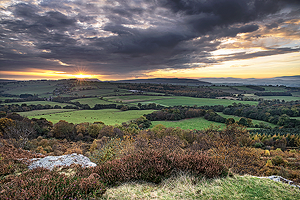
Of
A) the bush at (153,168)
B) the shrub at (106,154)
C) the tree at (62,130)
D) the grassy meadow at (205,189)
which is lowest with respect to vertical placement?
the tree at (62,130)

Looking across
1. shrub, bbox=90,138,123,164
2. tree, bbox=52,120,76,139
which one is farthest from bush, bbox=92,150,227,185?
tree, bbox=52,120,76,139

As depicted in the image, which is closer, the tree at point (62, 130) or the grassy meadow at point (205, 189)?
the grassy meadow at point (205, 189)

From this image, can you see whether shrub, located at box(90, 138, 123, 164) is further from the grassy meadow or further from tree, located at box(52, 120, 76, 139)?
tree, located at box(52, 120, 76, 139)

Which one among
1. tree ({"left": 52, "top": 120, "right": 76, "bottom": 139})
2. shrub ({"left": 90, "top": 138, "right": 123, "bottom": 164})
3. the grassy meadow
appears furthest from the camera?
tree ({"left": 52, "top": 120, "right": 76, "bottom": 139})

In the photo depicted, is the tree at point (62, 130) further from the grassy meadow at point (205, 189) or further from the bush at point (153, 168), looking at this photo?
the grassy meadow at point (205, 189)

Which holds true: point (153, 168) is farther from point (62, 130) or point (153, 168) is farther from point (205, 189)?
point (62, 130)

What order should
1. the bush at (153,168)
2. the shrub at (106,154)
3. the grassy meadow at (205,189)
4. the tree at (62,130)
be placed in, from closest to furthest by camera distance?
1. the grassy meadow at (205,189)
2. the bush at (153,168)
3. the shrub at (106,154)
4. the tree at (62,130)

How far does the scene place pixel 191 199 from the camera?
484 cm

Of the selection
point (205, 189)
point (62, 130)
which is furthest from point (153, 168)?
point (62, 130)

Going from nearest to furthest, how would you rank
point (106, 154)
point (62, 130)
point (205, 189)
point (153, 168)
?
point (205, 189) → point (153, 168) → point (106, 154) → point (62, 130)

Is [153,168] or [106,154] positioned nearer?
→ [153,168]

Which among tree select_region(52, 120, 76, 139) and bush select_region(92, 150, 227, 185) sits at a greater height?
bush select_region(92, 150, 227, 185)

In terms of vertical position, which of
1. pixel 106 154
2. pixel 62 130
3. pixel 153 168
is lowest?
pixel 62 130

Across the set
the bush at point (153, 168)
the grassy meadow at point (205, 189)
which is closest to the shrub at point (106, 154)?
the bush at point (153, 168)
